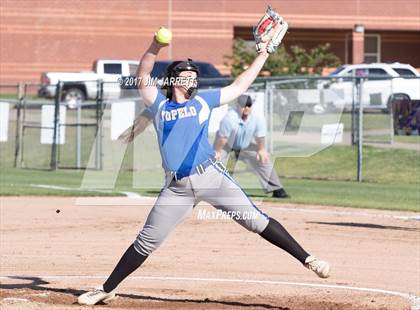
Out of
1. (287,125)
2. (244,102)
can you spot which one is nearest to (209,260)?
(244,102)

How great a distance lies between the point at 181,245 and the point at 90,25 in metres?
31.9

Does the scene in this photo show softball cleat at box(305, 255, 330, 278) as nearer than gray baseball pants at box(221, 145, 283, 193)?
Yes

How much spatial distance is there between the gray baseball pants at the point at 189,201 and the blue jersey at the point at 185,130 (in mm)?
136

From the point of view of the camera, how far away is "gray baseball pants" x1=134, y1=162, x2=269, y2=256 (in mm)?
8516

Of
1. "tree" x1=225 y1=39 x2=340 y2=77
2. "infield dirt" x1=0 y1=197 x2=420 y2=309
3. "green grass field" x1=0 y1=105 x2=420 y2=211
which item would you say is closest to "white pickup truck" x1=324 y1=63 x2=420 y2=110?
"green grass field" x1=0 y1=105 x2=420 y2=211

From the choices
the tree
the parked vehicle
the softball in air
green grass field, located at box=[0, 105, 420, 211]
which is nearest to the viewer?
the softball in air

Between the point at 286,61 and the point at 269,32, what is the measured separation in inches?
1123

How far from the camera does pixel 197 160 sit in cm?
851

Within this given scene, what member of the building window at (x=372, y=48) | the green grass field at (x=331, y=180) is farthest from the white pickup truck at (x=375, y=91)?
the building window at (x=372, y=48)

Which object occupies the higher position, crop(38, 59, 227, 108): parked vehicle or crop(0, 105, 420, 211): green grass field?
crop(38, 59, 227, 108): parked vehicle

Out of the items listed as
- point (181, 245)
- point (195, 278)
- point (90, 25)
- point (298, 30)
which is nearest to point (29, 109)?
point (90, 25)

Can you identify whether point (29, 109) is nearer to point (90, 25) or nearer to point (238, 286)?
point (90, 25)

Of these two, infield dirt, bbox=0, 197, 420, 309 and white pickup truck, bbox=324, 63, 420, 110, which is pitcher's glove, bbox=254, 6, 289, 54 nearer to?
infield dirt, bbox=0, 197, 420, 309

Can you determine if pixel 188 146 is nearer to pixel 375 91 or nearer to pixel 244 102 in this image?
pixel 244 102
